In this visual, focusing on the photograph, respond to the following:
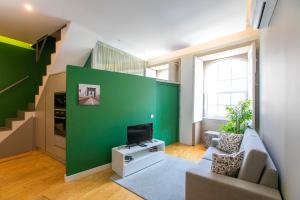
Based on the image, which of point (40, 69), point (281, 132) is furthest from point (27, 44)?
point (281, 132)

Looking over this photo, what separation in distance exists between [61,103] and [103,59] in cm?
169

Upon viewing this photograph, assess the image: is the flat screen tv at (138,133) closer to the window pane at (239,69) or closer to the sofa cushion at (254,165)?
the sofa cushion at (254,165)

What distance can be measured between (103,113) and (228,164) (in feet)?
7.97

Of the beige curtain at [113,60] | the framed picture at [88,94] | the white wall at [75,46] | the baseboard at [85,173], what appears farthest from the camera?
the beige curtain at [113,60]

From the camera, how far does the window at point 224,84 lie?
15.5 ft

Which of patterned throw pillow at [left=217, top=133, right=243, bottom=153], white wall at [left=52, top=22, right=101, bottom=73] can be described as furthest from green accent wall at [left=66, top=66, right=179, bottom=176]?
patterned throw pillow at [left=217, top=133, right=243, bottom=153]

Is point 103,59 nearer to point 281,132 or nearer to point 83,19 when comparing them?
point 83,19

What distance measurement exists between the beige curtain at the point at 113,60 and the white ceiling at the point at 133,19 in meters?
0.27

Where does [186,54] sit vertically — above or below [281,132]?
above

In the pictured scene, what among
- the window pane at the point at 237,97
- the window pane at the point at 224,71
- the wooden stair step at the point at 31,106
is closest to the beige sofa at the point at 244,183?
the window pane at the point at 237,97

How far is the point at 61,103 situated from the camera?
350 centimetres

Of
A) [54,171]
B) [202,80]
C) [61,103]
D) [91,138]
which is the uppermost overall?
[202,80]

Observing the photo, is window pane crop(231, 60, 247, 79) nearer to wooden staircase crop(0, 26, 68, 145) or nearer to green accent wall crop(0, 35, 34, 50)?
wooden staircase crop(0, 26, 68, 145)

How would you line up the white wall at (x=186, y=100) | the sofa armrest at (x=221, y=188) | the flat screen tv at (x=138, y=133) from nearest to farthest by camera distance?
1. the sofa armrest at (x=221, y=188)
2. the flat screen tv at (x=138, y=133)
3. the white wall at (x=186, y=100)
